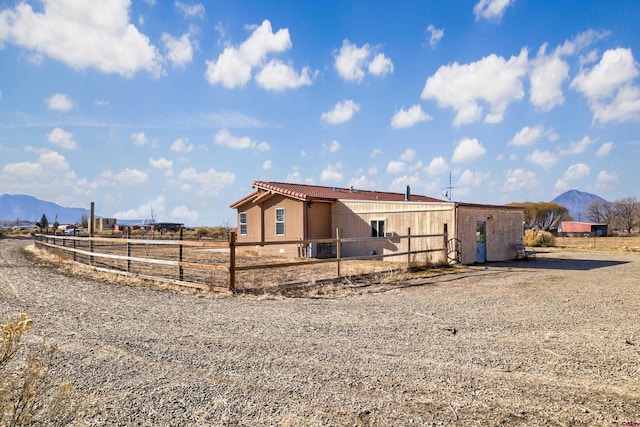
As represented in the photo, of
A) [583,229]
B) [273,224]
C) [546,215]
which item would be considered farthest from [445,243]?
[546,215]

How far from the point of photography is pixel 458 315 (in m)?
6.60

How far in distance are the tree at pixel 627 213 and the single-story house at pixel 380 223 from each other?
6929cm

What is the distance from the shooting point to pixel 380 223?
56.7ft

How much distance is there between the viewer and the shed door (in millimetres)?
16203

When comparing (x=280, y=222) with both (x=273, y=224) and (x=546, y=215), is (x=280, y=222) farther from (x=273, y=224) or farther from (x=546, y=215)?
(x=546, y=215)

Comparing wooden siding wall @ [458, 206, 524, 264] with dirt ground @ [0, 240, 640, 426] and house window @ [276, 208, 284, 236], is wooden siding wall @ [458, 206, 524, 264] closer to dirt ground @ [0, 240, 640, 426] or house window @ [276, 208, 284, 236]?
dirt ground @ [0, 240, 640, 426]

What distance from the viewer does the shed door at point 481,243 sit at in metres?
16.2

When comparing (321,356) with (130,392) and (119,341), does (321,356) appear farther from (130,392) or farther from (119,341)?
(119,341)

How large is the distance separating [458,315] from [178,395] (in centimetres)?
468

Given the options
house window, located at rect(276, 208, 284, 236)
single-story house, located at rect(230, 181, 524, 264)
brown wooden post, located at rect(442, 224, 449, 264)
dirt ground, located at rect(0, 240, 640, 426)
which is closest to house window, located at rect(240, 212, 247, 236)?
single-story house, located at rect(230, 181, 524, 264)

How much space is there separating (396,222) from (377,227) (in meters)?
0.99

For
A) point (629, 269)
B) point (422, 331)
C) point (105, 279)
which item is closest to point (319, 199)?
point (105, 279)

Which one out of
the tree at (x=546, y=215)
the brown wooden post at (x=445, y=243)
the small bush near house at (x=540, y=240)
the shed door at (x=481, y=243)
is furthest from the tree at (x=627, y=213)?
the brown wooden post at (x=445, y=243)

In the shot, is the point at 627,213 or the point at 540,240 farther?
the point at 627,213
